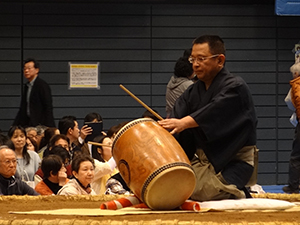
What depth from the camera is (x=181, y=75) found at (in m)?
5.64

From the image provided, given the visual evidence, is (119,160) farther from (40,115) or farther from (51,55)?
(51,55)

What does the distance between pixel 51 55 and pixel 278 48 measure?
305cm

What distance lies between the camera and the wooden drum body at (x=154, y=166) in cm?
317

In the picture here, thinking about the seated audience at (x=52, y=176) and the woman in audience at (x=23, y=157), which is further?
the woman in audience at (x=23, y=157)

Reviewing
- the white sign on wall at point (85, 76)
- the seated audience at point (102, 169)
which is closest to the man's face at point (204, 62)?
the seated audience at point (102, 169)

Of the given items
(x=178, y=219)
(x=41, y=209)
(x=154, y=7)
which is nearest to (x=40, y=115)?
(x=154, y=7)

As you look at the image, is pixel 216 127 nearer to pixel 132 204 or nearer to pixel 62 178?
pixel 132 204

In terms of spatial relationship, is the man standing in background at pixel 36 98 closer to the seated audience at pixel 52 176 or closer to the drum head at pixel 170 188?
the seated audience at pixel 52 176

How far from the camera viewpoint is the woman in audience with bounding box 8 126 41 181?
5.53 metres

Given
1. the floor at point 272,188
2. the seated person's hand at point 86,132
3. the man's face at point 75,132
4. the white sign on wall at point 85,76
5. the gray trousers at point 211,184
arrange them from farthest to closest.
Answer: the white sign on wall at point 85,76 < the floor at point 272,188 < the man's face at point 75,132 < the seated person's hand at point 86,132 < the gray trousers at point 211,184

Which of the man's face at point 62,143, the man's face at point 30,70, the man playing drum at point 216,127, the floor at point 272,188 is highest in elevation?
the man's face at point 30,70

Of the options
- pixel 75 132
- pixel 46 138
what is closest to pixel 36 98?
pixel 75 132

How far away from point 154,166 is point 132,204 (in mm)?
307

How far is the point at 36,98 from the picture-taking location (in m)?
7.65
